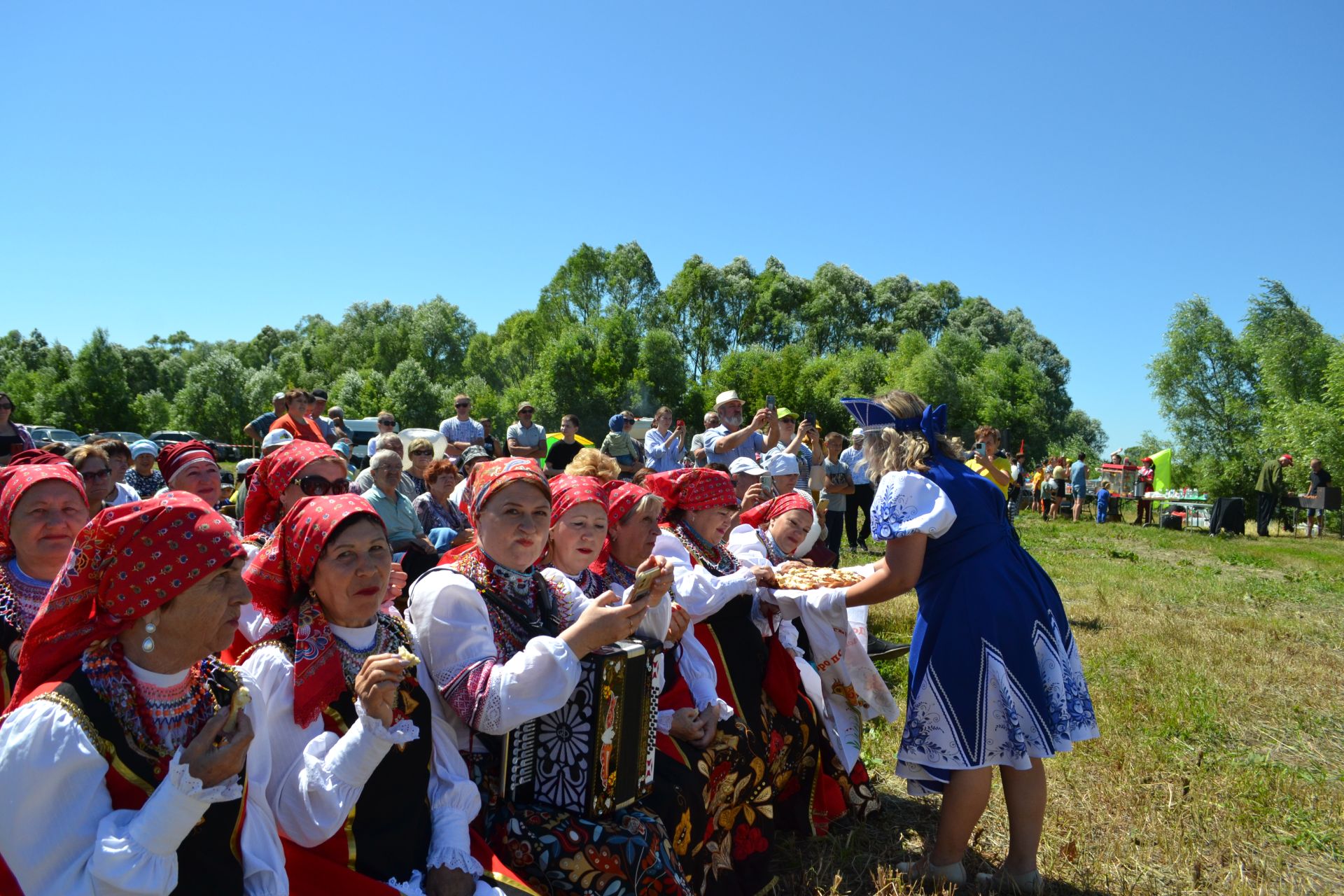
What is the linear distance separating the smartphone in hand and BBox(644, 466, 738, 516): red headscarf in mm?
1609

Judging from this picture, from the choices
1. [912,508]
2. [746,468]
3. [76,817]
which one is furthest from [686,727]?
[746,468]

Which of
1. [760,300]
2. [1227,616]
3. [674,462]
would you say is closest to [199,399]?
[760,300]

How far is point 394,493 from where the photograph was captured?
6.43 meters

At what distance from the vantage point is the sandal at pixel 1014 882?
11.8 feet

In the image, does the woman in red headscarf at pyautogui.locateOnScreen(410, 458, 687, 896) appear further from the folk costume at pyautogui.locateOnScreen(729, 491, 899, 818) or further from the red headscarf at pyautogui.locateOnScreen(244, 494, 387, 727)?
the folk costume at pyautogui.locateOnScreen(729, 491, 899, 818)

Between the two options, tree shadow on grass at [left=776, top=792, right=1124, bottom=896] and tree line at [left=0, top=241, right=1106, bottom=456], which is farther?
tree line at [left=0, top=241, right=1106, bottom=456]

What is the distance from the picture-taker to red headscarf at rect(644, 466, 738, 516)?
4223mm

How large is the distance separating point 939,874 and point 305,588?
2.82m

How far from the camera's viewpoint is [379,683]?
206cm

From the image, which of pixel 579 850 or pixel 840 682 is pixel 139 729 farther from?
pixel 840 682

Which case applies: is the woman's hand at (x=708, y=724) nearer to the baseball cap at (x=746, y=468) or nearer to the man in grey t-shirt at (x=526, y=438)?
the baseball cap at (x=746, y=468)

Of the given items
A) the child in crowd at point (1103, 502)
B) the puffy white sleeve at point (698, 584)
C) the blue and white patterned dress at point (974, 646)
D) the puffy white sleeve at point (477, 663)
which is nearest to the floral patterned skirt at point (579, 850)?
the puffy white sleeve at point (477, 663)

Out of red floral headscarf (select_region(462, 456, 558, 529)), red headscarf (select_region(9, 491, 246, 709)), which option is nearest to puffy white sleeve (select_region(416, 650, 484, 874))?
red floral headscarf (select_region(462, 456, 558, 529))

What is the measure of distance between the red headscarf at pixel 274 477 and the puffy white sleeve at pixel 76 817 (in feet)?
7.82
